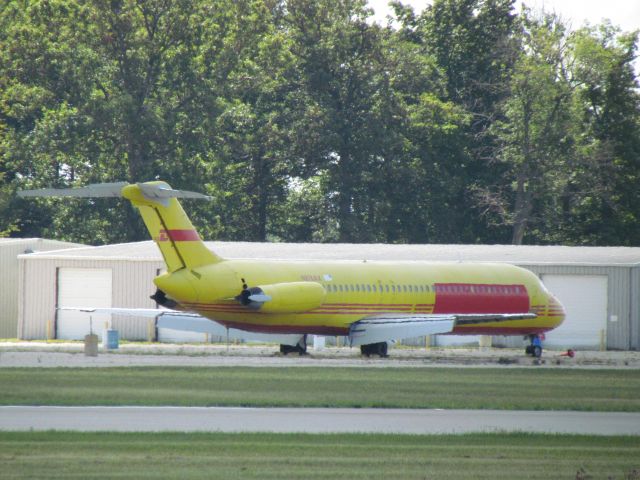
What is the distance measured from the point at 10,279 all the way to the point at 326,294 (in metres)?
20.2

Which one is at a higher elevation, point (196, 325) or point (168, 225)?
point (168, 225)

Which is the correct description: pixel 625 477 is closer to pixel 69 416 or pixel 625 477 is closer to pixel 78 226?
pixel 69 416

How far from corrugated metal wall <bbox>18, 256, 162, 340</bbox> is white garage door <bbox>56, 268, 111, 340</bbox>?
0.95 ft

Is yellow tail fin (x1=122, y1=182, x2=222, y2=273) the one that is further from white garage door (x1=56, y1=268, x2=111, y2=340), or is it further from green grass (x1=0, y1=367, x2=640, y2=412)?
white garage door (x1=56, y1=268, x2=111, y2=340)

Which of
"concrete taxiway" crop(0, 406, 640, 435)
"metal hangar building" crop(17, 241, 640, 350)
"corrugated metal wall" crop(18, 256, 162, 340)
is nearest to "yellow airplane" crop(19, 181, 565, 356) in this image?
"metal hangar building" crop(17, 241, 640, 350)

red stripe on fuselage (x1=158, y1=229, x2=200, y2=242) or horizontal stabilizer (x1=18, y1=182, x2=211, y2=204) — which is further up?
horizontal stabilizer (x1=18, y1=182, x2=211, y2=204)

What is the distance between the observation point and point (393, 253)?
57.8 m

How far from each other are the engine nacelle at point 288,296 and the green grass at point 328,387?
4.40 m

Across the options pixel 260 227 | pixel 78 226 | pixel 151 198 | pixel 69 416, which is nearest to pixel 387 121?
pixel 260 227

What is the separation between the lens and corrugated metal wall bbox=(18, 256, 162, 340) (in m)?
55.0

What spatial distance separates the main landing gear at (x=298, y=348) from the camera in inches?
1786

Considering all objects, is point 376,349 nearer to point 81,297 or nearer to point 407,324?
point 407,324

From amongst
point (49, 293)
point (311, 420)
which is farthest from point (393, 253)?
point (311, 420)

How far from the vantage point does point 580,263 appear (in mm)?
53969
